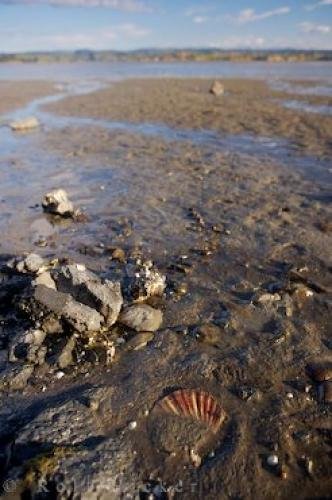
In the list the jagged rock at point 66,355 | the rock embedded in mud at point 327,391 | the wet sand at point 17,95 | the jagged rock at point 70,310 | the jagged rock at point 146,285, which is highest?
the jagged rock at point 70,310

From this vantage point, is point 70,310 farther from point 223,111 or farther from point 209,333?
point 223,111

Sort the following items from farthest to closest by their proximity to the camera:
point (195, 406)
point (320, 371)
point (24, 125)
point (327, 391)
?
Result: point (24, 125) < point (320, 371) < point (327, 391) < point (195, 406)

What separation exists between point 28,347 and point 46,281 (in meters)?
0.97

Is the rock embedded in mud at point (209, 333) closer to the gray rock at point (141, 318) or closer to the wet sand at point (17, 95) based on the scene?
the gray rock at point (141, 318)

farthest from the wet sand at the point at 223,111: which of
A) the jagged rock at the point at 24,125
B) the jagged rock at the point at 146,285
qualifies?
the jagged rock at the point at 146,285

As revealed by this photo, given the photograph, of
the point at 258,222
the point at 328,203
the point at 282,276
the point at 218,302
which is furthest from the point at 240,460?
the point at 328,203

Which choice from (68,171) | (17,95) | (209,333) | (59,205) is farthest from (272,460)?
(17,95)

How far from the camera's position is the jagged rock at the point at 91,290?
19.0 ft

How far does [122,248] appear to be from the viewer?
8344mm

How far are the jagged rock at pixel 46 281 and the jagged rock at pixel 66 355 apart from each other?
0.90 meters

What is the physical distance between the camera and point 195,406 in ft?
15.2

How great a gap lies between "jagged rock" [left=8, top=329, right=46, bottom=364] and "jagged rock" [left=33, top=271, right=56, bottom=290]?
0.67 metres

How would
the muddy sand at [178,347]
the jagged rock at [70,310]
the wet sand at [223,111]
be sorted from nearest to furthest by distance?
the muddy sand at [178,347] < the jagged rock at [70,310] < the wet sand at [223,111]

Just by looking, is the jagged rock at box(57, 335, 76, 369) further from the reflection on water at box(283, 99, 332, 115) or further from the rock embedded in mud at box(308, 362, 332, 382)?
the reflection on water at box(283, 99, 332, 115)
